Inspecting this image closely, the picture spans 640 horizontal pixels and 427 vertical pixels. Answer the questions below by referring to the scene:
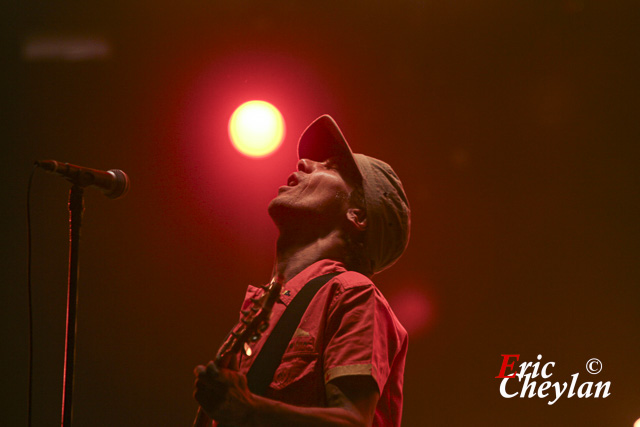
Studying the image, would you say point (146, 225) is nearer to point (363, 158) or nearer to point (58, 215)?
point (58, 215)

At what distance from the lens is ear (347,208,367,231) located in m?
2.03

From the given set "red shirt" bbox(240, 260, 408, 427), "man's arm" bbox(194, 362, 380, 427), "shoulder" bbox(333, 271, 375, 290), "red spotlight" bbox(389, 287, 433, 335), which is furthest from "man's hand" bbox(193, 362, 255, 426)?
"red spotlight" bbox(389, 287, 433, 335)

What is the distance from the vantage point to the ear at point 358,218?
6.66 feet

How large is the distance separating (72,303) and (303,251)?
83 cm

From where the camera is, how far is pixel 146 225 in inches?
123

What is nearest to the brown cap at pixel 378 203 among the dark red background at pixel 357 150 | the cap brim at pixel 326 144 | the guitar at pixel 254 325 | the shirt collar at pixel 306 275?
the cap brim at pixel 326 144

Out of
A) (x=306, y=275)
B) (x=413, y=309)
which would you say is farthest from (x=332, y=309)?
(x=413, y=309)

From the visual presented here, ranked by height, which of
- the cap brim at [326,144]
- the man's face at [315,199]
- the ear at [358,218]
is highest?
the cap brim at [326,144]

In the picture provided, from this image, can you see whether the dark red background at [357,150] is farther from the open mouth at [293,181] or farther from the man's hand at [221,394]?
the man's hand at [221,394]

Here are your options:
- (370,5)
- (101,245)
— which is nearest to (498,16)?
(370,5)

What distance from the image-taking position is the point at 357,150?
10.7ft

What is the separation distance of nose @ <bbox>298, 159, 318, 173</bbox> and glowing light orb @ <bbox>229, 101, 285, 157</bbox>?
105cm

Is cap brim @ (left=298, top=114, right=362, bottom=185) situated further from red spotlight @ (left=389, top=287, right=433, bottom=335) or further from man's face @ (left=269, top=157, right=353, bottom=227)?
red spotlight @ (left=389, top=287, right=433, bottom=335)

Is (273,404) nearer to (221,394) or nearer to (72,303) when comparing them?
(221,394)
